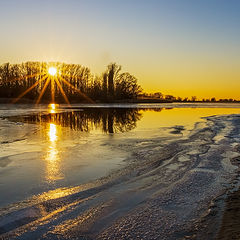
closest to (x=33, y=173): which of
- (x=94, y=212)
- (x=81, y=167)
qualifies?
(x=81, y=167)

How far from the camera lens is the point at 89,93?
3354 inches

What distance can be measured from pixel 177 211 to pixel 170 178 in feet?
5.62

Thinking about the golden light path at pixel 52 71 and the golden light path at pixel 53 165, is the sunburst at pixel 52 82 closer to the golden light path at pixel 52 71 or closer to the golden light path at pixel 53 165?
the golden light path at pixel 52 71

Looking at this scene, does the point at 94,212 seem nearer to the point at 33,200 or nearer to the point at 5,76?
the point at 33,200

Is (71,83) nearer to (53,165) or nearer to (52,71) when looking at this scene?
(52,71)

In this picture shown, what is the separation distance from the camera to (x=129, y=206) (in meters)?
3.96

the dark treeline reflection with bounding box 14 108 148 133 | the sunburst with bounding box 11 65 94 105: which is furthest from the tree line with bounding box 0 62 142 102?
the dark treeline reflection with bounding box 14 108 148 133

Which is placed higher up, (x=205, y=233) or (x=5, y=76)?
(x=5, y=76)

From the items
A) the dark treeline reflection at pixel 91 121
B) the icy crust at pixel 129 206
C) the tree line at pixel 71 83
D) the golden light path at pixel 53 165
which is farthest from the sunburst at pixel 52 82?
the icy crust at pixel 129 206

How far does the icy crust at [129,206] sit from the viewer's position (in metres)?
3.18

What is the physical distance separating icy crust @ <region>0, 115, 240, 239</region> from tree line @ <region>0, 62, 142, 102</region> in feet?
219

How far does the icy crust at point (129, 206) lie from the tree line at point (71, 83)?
2631 inches

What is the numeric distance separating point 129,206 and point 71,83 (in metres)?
83.4

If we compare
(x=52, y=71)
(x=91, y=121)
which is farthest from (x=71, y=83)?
(x=91, y=121)
